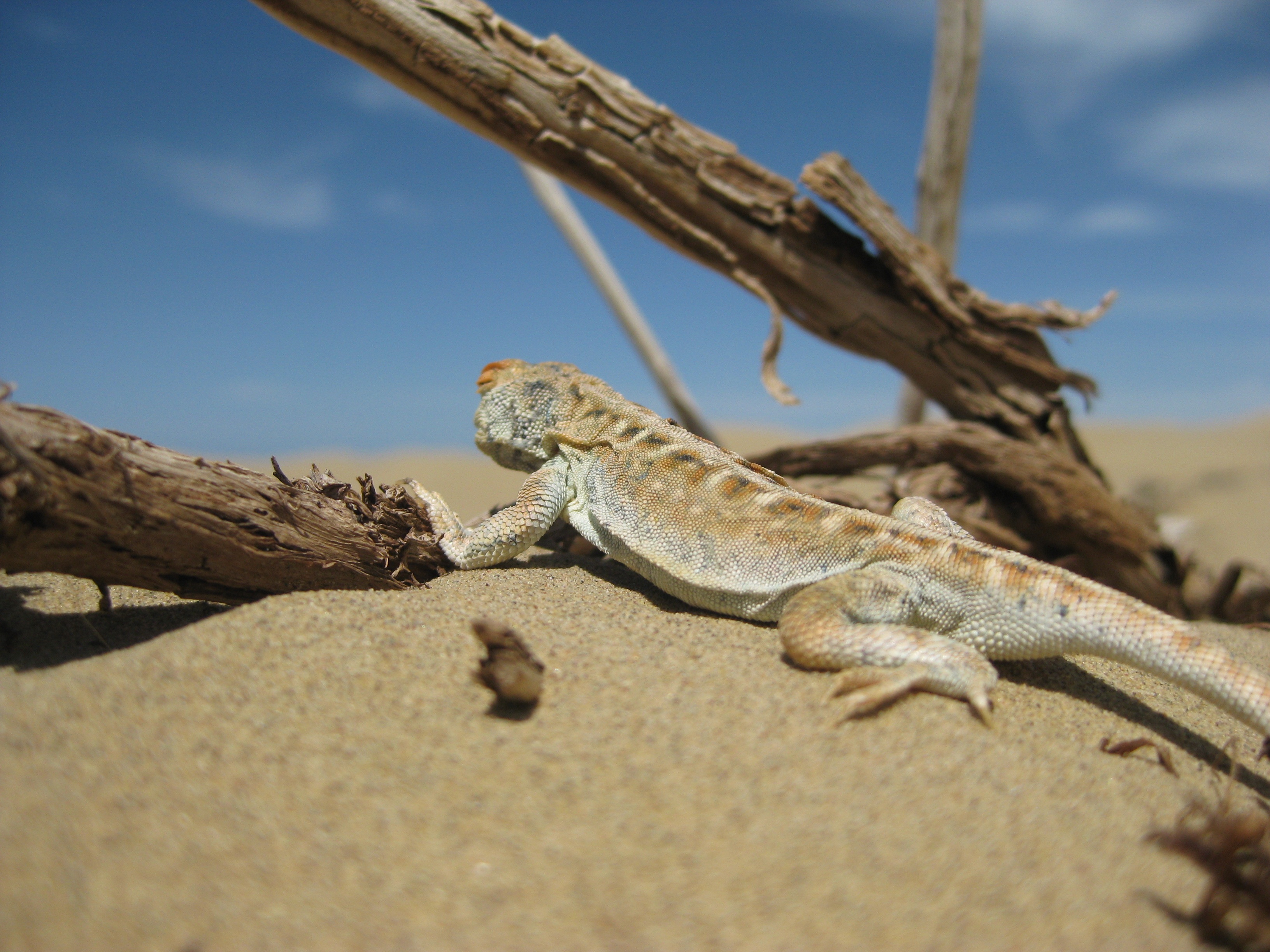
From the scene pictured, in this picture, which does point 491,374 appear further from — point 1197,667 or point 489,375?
point 1197,667

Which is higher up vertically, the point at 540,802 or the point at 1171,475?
the point at 1171,475

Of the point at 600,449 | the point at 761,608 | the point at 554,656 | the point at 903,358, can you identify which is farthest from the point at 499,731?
the point at 903,358

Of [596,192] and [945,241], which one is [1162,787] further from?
[945,241]

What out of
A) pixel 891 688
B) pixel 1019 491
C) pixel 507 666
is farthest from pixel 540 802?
pixel 1019 491

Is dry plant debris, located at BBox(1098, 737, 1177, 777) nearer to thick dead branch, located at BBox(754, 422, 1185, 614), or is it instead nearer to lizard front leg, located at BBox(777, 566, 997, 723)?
lizard front leg, located at BBox(777, 566, 997, 723)

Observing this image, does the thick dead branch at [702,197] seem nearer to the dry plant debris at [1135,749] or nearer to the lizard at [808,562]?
the lizard at [808,562]

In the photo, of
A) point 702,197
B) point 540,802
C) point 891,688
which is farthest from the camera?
point 702,197

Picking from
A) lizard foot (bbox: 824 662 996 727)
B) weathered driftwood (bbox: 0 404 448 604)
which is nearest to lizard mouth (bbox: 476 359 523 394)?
weathered driftwood (bbox: 0 404 448 604)
